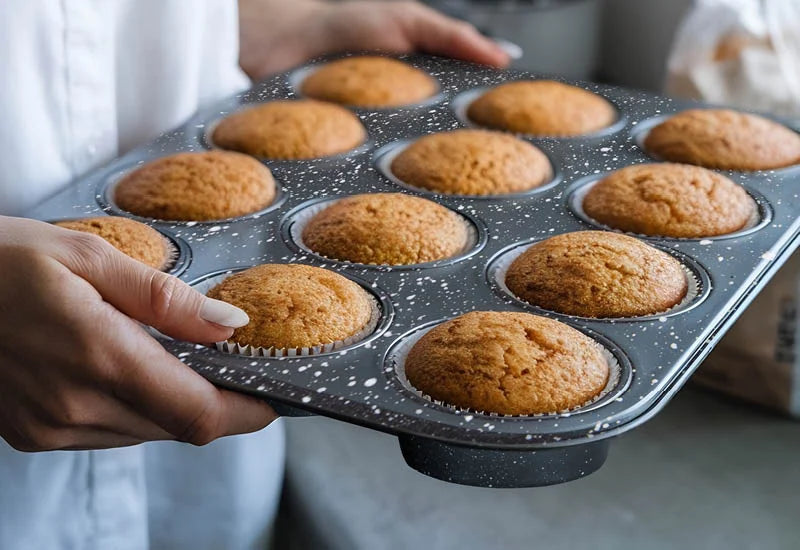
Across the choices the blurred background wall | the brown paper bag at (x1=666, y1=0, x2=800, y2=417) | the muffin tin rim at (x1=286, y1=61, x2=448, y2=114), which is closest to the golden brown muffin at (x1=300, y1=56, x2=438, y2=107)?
the muffin tin rim at (x1=286, y1=61, x2=448, y2=114)

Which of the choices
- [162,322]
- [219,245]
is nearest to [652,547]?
[219,245]

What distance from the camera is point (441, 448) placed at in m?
1.00

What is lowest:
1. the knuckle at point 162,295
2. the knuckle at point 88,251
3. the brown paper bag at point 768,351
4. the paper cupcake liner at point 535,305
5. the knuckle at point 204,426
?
the brown paper bag at point 768,351

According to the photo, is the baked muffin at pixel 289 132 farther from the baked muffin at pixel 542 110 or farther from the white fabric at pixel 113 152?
the baked muffin at pixel 542 110

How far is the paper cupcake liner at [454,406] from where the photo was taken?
1063 millimetres

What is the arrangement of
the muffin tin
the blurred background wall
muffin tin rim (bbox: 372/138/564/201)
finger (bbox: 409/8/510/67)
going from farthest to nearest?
the blurred background wall < finger (bbox: 409/8/510/67) < muffin tin rim (bbox: 372/138/564/201) < the muffin tin

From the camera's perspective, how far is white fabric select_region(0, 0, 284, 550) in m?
1.42

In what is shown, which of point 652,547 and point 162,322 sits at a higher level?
point 162,322

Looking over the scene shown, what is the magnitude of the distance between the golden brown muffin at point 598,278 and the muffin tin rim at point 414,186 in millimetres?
213

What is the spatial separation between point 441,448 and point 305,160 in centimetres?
78

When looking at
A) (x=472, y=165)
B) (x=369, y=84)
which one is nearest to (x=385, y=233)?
(x=472, y=165)

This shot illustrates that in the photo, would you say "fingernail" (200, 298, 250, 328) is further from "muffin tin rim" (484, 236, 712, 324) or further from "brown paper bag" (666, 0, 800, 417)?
"brown paper bag" (666, 0, 800, 417)

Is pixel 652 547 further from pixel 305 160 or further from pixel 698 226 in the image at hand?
pixel 305 160

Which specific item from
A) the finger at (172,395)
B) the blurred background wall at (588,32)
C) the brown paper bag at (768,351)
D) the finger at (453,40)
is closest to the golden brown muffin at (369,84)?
the finger at (453,40)
